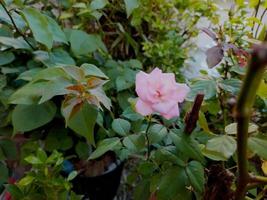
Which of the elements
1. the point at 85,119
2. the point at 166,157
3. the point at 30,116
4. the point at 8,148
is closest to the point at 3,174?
the point at 8,148

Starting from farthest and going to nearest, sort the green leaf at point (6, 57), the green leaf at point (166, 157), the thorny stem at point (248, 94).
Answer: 1. the green leaf at point (6, 57)
2. the green leaf at point (166, 157)
3. the thorny stem at point (248, 94)

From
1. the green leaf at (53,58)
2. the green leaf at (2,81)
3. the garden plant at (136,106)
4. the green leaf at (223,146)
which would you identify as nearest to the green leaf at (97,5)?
the garden plant at (136,106)

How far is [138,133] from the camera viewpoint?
516mm

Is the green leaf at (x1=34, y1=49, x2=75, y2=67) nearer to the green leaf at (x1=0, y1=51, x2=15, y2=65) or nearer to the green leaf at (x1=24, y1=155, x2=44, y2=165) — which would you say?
the green leaf at (x1=0, y1=51, x2=15, y2=65)

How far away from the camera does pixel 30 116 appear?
591mm

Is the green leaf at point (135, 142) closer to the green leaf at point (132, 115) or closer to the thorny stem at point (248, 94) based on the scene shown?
the green leaf at point (132, 115)

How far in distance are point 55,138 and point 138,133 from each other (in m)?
0.28

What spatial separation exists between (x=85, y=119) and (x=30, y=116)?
14cm

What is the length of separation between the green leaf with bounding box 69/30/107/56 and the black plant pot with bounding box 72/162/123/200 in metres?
0.33

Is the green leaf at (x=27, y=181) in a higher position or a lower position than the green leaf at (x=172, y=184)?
lower

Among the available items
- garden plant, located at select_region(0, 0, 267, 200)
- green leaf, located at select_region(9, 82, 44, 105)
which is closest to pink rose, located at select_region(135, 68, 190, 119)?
garden plant, located at select_region(0, 0, 267, 200)

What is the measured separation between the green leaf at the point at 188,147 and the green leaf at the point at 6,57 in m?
0.42

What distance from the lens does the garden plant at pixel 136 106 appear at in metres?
0.41

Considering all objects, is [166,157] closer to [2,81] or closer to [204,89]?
[204,89]
